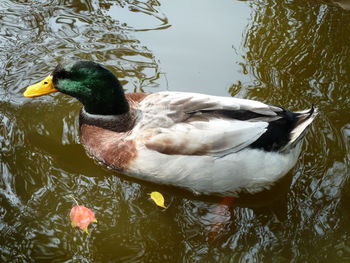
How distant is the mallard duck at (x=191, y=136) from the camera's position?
13.5 feet

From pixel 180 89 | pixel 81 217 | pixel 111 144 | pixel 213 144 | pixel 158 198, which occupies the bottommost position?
pixel 81 217

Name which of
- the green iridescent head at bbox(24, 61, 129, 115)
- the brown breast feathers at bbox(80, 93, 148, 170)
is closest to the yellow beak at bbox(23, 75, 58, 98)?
the green iridescent head at bbox(24, 61, 129, 115)

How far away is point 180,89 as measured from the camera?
17.8ft

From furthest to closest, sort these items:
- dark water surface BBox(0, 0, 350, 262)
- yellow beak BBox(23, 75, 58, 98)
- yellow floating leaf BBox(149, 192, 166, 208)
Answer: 1. yellow beak BBox(23, 75, 58, 98)
2. yellow floating leaf BBox(149, 192, 166, 208)
3. dark water surface BBox(0, 0, 350, 262)

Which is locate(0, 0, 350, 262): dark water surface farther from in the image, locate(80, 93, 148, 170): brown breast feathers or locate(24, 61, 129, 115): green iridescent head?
locate(24, 61, 129, 115): green iridescent head

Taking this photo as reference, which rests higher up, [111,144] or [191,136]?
[191,136]

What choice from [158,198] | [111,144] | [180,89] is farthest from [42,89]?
[180,89]

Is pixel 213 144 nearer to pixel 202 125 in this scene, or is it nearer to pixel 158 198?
pixel 202 125

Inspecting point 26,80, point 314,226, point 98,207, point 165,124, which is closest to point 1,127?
point 26,80

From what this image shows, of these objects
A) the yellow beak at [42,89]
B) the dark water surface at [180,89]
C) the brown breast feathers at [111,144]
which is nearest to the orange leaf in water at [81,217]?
the dark water surface at [180,89]

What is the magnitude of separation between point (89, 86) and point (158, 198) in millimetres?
1090

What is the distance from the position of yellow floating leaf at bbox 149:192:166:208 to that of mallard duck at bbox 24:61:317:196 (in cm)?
11

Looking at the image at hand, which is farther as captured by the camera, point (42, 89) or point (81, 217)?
point (42, 89)

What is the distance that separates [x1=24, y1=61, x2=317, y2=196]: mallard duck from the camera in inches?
161
